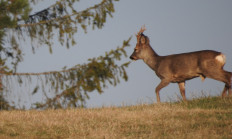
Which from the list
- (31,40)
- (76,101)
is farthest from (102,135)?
(31,40)

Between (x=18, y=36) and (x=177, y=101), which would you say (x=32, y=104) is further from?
(x=177, y=101)

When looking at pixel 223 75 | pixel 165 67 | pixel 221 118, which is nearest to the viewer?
pixel 221 118

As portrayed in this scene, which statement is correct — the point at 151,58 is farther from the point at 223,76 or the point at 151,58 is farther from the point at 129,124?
the point at 129,124

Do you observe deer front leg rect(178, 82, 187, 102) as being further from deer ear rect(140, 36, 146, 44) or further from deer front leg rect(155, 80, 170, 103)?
deer ear rect(140, 36, 146, 44)

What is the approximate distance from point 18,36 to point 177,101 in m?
7.22

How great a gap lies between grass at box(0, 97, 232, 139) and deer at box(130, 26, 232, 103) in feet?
5.01

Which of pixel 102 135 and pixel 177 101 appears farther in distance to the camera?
pixel 177 101

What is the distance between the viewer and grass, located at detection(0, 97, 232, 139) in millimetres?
7352

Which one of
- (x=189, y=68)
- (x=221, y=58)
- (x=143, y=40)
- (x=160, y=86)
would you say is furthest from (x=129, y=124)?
(x=143, y=40)

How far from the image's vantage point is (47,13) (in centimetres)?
1623

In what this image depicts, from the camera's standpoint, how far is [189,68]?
12.1 metres

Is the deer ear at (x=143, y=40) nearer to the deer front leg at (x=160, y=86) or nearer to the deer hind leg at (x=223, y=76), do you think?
the deer front leg at (x=160, y=86)

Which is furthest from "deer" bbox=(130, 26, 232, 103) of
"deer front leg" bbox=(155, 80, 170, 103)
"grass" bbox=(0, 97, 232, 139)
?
"grass" bbox=(0, 97, 232, 139)

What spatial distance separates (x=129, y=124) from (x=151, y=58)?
18.2ft
